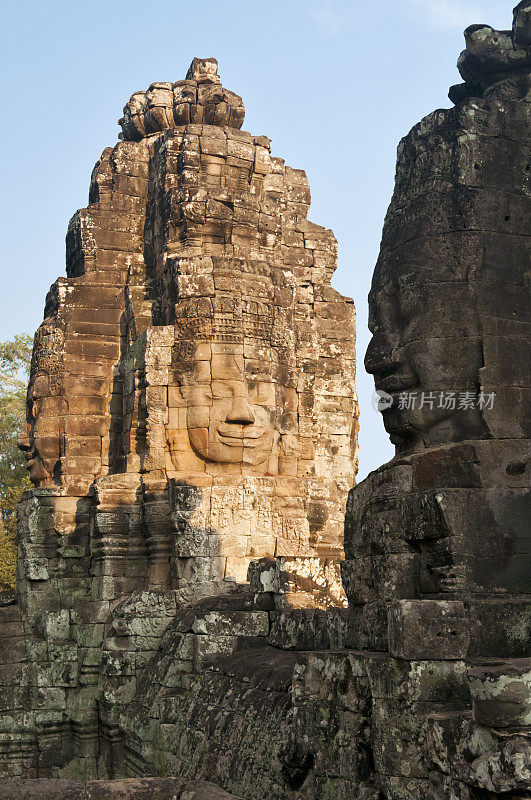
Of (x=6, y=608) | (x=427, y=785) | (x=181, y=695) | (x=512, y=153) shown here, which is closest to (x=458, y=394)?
(x=512, y=153)

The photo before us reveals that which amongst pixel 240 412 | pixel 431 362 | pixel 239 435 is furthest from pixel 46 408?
pixel 431 362

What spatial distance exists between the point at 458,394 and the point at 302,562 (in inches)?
143

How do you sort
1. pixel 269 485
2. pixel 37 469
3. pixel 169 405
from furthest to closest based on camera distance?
pixel 37 469, pixel 169 405, pixel 269 485

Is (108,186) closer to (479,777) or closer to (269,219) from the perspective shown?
(269,219)

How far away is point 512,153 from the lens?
6.65 meters

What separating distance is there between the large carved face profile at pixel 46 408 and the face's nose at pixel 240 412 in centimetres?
356

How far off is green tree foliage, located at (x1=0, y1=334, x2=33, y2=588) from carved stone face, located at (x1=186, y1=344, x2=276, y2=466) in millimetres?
13794

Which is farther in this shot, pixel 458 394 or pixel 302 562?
pixel 302 562

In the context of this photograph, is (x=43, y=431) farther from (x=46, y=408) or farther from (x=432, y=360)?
(x=432, y=360)

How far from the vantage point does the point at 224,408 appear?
1260 cm

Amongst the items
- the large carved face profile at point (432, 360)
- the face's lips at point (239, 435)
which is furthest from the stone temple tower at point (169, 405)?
the large carved face profile at point (432, 360)

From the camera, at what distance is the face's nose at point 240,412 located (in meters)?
12.5

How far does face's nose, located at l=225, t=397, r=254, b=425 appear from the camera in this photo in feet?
41.1

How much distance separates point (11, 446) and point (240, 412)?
53.3ft
